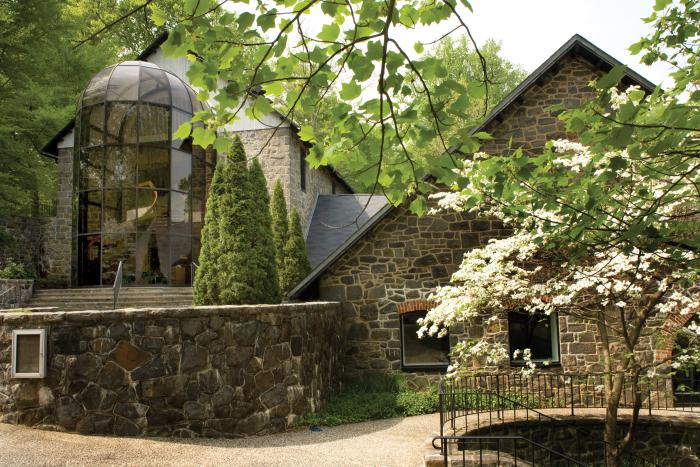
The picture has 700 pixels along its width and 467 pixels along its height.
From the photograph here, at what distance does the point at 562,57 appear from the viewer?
12.0m

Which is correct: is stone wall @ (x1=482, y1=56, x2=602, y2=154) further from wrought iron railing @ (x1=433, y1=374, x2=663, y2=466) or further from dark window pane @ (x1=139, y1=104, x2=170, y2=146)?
dark window pane @ (x1=139, y1=104, x2=170, y2=146)

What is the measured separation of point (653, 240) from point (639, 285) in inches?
215

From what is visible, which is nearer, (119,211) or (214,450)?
(214,450)

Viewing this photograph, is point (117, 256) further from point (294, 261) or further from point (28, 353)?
point (28, 353)

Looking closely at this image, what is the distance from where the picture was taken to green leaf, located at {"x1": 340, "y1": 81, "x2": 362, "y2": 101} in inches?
123

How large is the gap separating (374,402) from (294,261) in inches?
189

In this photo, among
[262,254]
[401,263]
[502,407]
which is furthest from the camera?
[401,263]

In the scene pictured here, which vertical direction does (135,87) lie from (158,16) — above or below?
above

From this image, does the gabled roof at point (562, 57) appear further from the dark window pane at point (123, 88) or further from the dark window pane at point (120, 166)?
the dark window pane at point (123, 88)

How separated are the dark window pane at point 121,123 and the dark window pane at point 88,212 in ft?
5.18

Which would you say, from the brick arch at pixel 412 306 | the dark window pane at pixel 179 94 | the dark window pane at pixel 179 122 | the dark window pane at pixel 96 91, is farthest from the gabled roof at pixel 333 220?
the dark window pane at pixel 96 91

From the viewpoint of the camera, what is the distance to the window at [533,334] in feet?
38.0

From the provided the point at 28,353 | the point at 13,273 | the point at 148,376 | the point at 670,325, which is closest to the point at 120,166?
the point at 13,273

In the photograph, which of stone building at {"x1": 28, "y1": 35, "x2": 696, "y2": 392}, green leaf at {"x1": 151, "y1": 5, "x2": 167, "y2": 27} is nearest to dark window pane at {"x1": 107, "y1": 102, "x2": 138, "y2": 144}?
stone building at {"x1": 28, "y1": 35, "x2": 696, "y2": 392}
